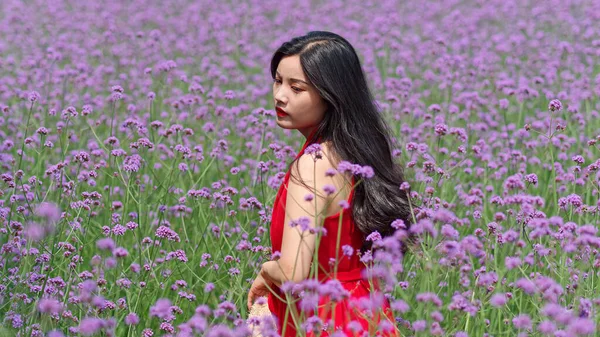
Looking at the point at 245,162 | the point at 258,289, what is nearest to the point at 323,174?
the point at 258,289

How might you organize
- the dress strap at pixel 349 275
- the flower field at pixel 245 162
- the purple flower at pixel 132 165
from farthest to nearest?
the purple flower at pixel 132 165 < the dress strap at pixel 349 275 < the flower field at pixel 245 162

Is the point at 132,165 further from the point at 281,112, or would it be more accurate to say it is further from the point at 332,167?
the point at 332,167

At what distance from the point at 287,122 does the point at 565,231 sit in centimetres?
98

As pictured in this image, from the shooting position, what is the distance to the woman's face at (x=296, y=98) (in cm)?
324

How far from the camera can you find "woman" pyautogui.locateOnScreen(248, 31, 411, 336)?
3.06 metres

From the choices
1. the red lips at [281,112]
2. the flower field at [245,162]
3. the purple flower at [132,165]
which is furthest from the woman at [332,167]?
the purple flower at [132,165]

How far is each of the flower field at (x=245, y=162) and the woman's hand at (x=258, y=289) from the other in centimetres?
9

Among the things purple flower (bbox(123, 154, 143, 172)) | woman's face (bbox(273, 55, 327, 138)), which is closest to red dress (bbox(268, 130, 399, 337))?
woman's face (bbox(273, 55, 327, 138))

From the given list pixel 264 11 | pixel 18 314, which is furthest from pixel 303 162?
pixel 264 11

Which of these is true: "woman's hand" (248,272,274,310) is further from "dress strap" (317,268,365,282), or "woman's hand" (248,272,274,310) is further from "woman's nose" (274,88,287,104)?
"woman's nose" (274,88,287,104)

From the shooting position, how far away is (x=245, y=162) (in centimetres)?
522

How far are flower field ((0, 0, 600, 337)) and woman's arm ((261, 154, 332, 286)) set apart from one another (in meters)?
0.20

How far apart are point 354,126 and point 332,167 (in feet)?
0.79

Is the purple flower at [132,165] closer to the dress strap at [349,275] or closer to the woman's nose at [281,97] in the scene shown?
the woman's nose at [281,97]
